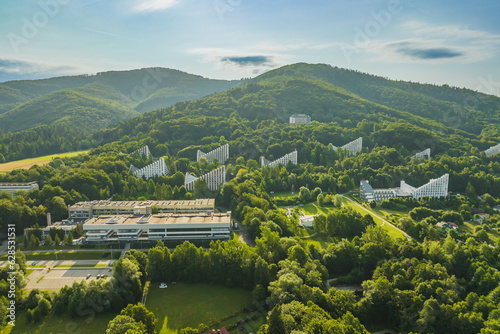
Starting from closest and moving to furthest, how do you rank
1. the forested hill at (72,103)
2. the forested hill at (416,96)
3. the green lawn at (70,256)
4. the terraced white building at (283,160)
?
the green lawn at (70,256), the terraced white building at (283,160), the forested hill at (416,96), the forested hill at (72,103)

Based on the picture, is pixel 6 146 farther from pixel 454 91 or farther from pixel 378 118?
pixel 454 91

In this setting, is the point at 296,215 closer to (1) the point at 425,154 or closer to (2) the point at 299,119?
(1) the point at 425,154

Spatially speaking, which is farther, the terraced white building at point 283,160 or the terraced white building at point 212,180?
the terraced white building at point 283,160

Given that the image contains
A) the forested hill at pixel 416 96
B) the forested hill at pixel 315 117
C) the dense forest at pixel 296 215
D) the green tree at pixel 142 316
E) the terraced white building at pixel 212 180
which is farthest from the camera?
the forested hill at pixel 416 96

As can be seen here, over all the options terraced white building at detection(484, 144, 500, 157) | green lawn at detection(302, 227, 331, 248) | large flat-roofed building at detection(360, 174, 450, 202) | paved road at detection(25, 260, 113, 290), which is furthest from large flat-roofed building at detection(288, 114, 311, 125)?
paved road at detection(25, 260, 113, 290)

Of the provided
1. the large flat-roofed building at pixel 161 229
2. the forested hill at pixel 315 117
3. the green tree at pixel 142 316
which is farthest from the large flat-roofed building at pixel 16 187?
the green tree at pixel 142 316

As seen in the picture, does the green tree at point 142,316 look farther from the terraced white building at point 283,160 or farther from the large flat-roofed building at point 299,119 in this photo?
the large flat-roofed building at point 299,119

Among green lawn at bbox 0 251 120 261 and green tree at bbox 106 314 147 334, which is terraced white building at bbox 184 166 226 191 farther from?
green tree at bbox 106 314 147 334
